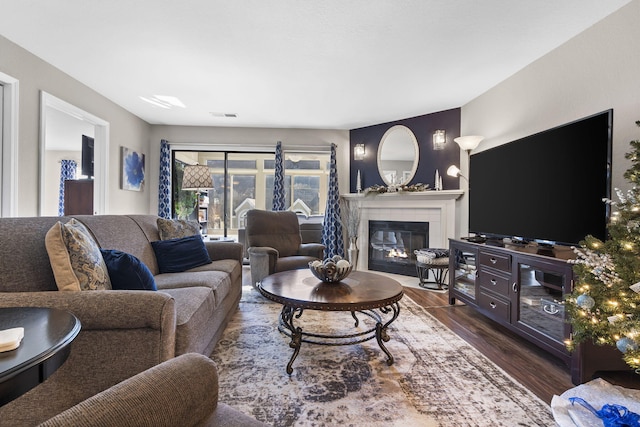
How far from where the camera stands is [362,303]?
1.87 metres

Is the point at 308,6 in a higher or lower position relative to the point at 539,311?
higher

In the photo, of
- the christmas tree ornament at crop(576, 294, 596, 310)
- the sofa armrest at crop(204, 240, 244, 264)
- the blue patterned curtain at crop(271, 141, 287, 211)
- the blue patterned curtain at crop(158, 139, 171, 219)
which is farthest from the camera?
the blue patterned curtain at crop(271, 141, 287, 211)

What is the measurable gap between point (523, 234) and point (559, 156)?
663 mm

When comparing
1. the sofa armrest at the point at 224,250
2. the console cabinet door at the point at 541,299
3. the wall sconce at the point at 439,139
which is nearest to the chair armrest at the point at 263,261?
the sofa armrest at the point at 224,250

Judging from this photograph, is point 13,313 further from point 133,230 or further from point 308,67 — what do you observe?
point 308,67

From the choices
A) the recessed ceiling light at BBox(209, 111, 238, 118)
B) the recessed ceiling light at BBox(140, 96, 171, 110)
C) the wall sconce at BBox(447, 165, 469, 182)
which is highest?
the recessed ceiling light at BBox(209, 111, 238, 118)

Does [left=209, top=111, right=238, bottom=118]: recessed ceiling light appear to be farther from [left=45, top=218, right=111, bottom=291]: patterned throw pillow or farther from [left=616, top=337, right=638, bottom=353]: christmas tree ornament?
[left=616, top=337, right=638, bottom=353]: christmas tree ornament

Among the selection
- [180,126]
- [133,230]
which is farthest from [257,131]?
[133,230]

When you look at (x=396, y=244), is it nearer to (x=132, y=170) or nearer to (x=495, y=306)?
(x=495, y=306)

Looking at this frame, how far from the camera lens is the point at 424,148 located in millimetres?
4648

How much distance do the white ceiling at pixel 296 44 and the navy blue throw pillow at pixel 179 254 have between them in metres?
1.70

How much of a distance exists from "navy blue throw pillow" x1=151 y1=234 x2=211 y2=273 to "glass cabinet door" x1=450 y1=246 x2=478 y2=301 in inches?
96.9

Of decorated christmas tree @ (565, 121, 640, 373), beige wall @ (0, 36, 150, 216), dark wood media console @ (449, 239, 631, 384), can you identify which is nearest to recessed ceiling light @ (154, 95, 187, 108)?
beige wall @ (0, 36, 150, 216)

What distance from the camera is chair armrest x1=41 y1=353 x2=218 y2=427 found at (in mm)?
593
